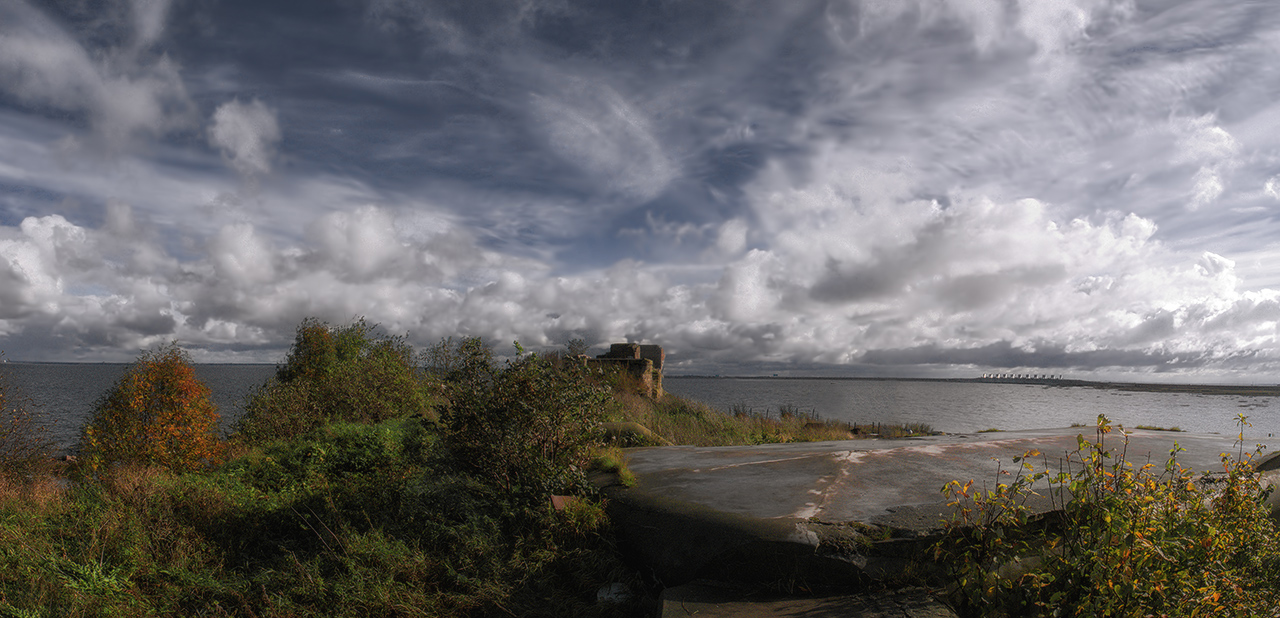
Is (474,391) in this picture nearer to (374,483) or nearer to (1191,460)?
(374,483)

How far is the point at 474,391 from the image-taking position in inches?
241

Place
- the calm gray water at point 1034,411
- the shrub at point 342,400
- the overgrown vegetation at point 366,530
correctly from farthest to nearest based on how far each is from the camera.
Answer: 1. the calm gray water at point 1034,411
2. the shrub at point 342,400
3. the overgrown vegetation at point 366,530

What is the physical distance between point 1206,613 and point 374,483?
7132 mm

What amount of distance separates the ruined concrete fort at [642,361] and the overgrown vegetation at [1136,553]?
61.7 ft

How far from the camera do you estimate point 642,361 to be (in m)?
23.2

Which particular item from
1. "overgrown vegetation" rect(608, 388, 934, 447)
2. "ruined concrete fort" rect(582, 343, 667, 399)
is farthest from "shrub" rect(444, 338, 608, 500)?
"ruined concrete fort" rect(582, 343, 667, 399)

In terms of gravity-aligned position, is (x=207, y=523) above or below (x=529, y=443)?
below

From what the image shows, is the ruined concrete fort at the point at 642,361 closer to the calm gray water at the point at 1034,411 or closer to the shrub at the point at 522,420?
the calm gray water at the point at 1034,411

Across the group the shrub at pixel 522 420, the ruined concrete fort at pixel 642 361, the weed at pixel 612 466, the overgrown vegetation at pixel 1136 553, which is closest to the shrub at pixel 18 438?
the shrub at pixel 522 420

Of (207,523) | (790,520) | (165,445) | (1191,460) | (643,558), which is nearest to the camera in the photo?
(790,520)

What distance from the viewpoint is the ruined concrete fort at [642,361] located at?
2284 cm

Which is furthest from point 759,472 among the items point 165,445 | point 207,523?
point 165,445

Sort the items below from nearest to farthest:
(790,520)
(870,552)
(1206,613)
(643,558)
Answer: (1206,613) < (870,552) < (790,520) < (643,558)

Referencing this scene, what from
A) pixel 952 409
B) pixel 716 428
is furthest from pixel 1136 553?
pixel 952 409
